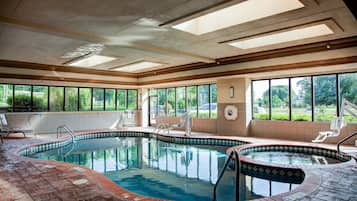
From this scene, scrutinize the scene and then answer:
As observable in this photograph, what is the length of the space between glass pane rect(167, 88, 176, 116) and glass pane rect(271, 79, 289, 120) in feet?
19.1

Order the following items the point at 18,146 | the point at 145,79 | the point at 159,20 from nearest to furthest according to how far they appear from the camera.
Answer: the point at 159,20
the point at 18,146
the point at 145,79

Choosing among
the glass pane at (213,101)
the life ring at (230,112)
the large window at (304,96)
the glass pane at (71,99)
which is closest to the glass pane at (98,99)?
the glass pane at (71,99)

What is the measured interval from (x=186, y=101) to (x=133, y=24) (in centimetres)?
842

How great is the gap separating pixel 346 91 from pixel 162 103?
9.35 metres

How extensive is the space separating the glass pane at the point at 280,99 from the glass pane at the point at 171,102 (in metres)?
5.83

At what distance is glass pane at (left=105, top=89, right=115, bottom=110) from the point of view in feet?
46.2

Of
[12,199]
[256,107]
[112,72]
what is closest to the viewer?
[12,199]

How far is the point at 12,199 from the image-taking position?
11.1ft

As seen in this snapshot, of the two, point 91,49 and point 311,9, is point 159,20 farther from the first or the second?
point 91,49

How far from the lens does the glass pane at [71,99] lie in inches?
494

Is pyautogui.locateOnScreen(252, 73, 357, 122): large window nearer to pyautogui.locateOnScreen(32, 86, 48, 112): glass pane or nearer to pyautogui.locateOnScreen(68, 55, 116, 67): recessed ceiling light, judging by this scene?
pyautogui.locateOnScreen(68, 55, 116, 67): recessed ceiling light

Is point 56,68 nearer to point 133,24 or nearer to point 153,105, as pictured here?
point 153,105

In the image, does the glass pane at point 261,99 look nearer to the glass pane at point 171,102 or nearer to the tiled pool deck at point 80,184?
the glass pane at point 171,102

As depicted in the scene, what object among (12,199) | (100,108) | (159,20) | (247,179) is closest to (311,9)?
(159,20)
